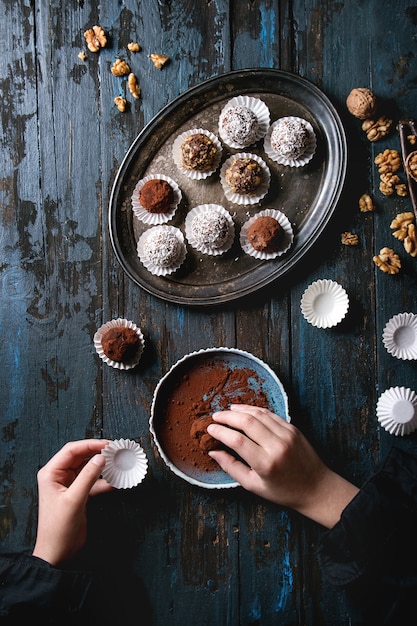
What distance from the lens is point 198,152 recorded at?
203 centimetres

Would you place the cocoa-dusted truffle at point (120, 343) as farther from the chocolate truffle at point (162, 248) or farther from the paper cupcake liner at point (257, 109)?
the paper cupcake liner at point (257, 109)

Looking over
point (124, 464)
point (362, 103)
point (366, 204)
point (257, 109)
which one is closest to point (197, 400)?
point (124, 464)

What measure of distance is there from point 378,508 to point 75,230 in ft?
4.48

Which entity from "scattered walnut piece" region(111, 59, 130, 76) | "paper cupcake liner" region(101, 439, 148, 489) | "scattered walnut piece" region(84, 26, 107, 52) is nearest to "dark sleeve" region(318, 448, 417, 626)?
"paper cupcake liner" region(101, 439, 148, 489)

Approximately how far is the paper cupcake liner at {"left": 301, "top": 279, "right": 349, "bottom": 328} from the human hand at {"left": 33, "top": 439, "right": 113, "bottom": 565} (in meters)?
0.81

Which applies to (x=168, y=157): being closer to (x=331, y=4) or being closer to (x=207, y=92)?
(x=207, y=92)

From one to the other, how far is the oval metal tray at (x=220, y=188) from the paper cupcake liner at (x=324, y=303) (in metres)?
0.12

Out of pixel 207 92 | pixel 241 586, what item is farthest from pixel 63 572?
pixel 207 92

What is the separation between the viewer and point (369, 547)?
185cm

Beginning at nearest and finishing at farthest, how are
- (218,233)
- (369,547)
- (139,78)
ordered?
(369,547) → (218,233) → (139,78)

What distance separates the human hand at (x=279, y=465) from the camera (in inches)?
74.2

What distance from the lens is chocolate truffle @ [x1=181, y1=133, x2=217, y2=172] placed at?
6.66 feet

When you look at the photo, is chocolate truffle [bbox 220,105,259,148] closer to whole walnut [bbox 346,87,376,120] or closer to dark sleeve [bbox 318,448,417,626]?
whole walnut [bbox 346,87,376,120]

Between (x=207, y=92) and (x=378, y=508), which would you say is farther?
(x=207, y=92)
